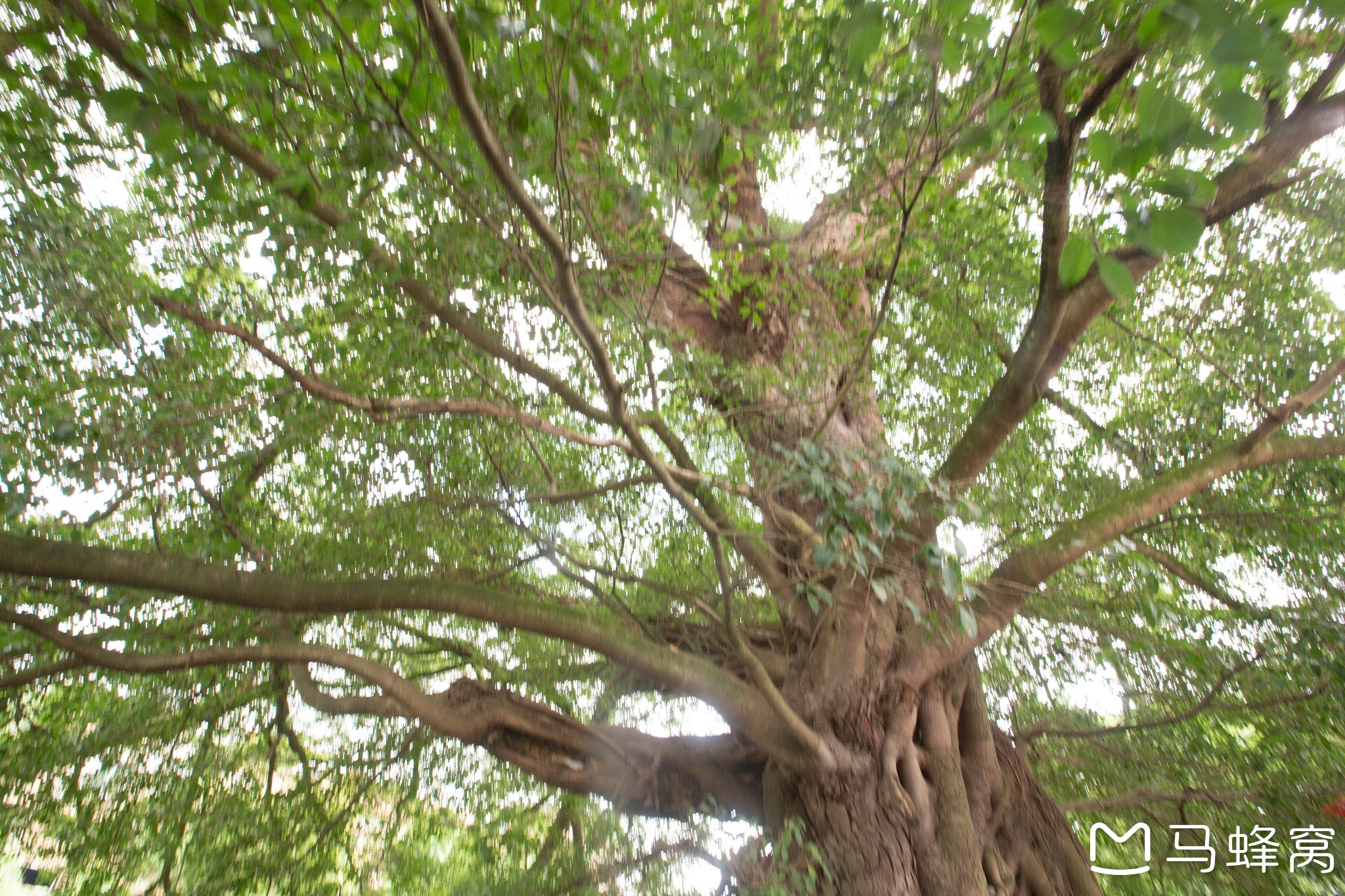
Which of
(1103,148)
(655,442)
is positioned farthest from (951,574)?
(655,442)

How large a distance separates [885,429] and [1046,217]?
2.65m

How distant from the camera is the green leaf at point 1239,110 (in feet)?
3.24

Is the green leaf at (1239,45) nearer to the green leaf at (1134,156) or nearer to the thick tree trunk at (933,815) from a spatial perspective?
the green leaf at (1134,156)

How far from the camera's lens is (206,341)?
376 centimetres

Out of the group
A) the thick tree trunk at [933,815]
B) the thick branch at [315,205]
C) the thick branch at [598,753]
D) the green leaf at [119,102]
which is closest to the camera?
the green leaf at [119,102]

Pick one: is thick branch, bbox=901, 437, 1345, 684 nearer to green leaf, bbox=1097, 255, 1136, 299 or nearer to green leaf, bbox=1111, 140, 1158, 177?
green leaf, bbox=1097, 255, 1136, 299

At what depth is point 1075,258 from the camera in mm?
1096

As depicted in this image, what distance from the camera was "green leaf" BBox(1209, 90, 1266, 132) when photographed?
0.99m

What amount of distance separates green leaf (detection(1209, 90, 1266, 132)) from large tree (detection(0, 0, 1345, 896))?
1.9 inches

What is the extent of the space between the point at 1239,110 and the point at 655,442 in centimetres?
394
